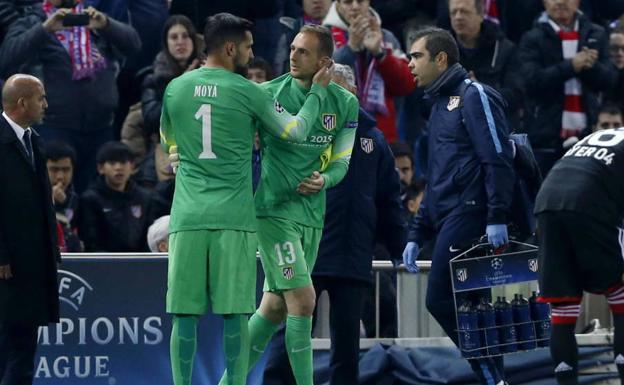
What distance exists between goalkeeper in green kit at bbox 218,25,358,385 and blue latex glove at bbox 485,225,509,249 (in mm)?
1046

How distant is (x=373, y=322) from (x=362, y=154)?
1769 millimetres

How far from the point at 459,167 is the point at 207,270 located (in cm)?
204

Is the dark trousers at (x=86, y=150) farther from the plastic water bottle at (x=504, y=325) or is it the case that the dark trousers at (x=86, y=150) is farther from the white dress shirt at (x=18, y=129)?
the plastic water bottle at (x=504, y=325)

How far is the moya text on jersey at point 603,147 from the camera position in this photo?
33.3 feet

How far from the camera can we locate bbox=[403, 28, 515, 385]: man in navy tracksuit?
10.8 metres

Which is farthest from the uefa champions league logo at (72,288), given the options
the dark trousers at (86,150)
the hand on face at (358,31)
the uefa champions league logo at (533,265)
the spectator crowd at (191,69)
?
the hand on face at (358,31)

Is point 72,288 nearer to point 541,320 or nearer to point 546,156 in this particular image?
point 541,320

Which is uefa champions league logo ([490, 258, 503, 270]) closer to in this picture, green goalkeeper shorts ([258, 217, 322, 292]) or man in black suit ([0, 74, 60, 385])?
green goalkeeper shorts ([258, 217, 322, 292])

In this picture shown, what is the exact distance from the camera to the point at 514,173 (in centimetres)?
1095

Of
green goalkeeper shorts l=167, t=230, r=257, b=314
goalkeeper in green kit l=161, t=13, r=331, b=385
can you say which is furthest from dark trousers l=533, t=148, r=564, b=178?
green goalkeeper shorts l=167, t=230, r=257, b=314

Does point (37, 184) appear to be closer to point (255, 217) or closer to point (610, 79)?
point (255, 217)

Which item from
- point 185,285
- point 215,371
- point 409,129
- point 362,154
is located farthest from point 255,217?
point 409,129

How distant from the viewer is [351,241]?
11273mm

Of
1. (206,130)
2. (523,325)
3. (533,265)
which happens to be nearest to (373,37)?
(533,265)
